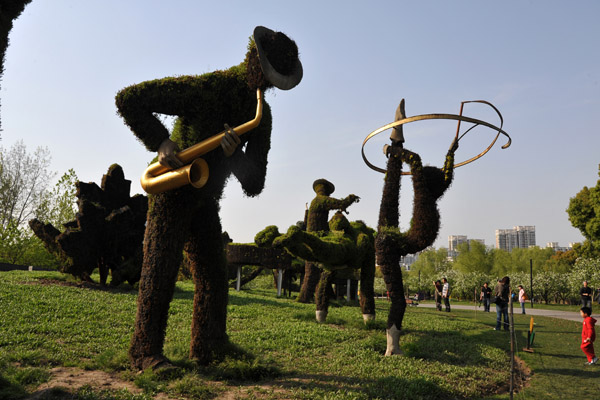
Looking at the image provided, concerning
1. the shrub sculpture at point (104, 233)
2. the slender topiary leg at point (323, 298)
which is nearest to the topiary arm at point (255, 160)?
the slender topiary leg at point (323, 298)

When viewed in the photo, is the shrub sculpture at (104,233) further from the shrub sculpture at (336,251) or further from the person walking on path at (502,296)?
the person walking on path at (502,296)

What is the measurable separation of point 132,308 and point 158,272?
5437mm

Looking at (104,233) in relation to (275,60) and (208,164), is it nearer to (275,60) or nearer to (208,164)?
(208,164)

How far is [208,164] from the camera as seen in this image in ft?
17.3

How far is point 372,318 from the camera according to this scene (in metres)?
10.9

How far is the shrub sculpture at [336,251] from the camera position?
9.02m

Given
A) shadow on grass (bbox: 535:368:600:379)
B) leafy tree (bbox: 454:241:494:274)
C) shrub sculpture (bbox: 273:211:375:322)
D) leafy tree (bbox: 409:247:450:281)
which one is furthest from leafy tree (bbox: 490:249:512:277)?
shadow on grass (bbox: 535:368:600:379)

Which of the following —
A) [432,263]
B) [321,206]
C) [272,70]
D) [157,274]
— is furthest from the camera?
[432,263]

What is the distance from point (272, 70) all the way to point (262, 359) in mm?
4117

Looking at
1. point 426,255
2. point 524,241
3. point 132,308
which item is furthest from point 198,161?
point 524,241

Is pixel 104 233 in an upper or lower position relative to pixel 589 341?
upper

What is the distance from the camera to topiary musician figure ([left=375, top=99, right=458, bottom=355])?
7801 millimetres

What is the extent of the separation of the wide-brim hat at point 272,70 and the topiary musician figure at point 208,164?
0.04ft

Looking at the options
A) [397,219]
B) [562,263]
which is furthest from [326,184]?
[562,263]
